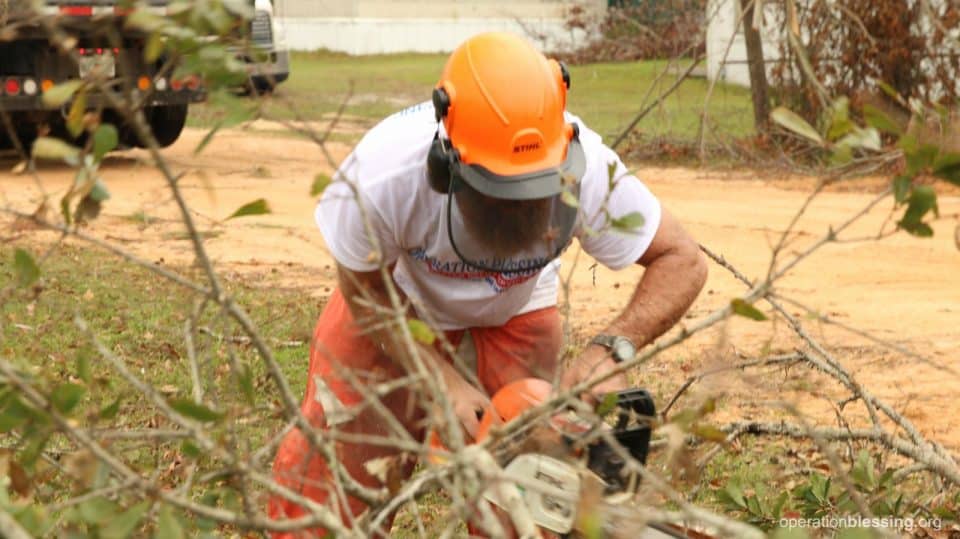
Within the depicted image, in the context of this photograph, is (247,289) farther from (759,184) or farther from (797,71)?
(797,71)

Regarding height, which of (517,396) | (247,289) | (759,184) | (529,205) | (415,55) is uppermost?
(529,205)

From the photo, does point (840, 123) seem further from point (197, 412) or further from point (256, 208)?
point (197, 412)

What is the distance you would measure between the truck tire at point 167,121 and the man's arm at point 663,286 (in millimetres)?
10998

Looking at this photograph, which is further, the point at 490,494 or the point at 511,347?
the point at 511,347

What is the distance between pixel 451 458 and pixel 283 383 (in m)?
0.37

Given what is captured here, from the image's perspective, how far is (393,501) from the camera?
2.74 meters

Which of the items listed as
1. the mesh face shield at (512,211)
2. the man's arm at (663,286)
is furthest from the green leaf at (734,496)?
the mesh face shield at (512,211)

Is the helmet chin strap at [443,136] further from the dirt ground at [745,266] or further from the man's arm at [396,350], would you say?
the dirt ground at [745,266]

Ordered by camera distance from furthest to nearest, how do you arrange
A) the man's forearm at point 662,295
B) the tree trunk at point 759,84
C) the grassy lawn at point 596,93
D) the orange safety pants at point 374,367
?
the grassy lawn at point 596,93
the tree trunk at point 759,84
the orange safety pants at point 374,367
the man's forearm at point 662,295

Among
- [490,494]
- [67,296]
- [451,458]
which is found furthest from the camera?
[67,296]

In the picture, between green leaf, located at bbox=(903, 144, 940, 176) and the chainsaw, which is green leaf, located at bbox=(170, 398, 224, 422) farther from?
green leaf, located at bbox=(903, 144, 940, 176)

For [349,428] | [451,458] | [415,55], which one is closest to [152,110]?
[349,428]

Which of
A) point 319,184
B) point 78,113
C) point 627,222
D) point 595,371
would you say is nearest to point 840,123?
point 627,222

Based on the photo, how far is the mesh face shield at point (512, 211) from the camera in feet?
11.0
